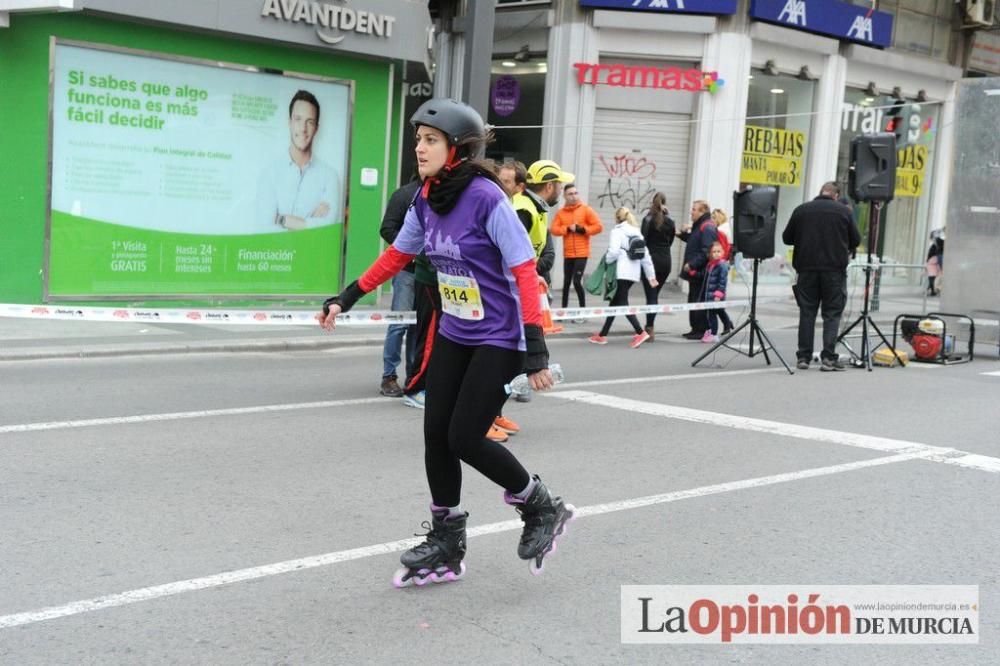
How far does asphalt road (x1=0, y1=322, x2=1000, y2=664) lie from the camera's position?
4.16 meters

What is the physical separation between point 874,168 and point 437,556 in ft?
34.0

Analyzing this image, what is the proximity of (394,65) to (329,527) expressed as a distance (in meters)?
12.8

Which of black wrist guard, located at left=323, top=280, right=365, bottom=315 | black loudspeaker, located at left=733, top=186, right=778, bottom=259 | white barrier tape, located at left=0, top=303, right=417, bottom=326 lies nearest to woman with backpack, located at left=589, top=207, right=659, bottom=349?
black loudspeaker, located at left=733, top=186, right=778, bottom=259

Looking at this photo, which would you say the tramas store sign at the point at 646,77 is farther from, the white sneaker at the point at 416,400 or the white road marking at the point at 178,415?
the white sneaker at the point at 416,400

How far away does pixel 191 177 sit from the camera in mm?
15344

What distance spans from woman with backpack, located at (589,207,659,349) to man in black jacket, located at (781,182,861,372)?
2578mm

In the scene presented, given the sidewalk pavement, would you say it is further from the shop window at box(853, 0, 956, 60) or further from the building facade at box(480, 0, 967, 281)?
the shop window at box(853, 0, 956, 60)

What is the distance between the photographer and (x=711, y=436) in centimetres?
825

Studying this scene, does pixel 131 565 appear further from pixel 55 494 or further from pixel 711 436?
pixel 711 436

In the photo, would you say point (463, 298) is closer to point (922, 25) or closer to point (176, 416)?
point (176, 416)

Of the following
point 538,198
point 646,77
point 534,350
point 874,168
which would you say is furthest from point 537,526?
point 646,77

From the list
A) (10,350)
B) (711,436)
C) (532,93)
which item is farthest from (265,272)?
(711,436)

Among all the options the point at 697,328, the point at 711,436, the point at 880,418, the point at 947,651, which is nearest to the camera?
the point at 947,651

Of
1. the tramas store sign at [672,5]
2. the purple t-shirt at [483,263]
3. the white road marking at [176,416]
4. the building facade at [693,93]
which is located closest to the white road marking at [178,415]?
the white road marking at [176,416]
